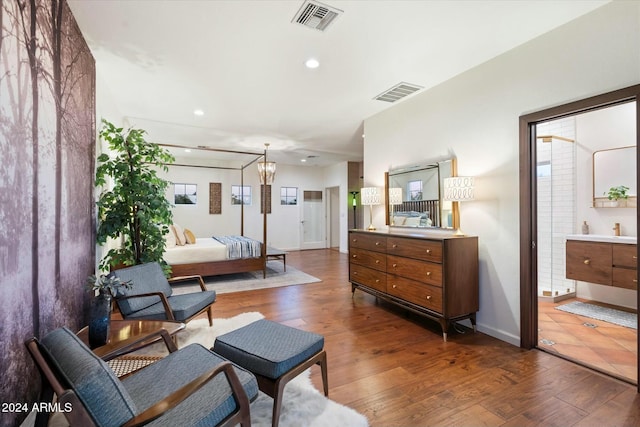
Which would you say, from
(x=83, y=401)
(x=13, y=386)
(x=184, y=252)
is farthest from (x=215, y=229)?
(x=83, y=401)

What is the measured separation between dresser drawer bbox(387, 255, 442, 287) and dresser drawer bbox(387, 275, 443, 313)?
56mm

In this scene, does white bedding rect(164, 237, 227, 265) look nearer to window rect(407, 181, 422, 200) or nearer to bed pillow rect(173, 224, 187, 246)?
bed pillow rect(173, 224, 187, 246)

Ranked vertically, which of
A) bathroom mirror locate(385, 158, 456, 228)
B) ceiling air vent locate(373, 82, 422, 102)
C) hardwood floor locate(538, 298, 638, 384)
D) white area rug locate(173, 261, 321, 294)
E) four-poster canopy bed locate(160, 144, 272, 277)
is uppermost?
ceiling air vent locate(373, 82, 422, 102)

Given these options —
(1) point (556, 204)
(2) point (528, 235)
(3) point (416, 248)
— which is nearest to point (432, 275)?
(3) point (416, 248)

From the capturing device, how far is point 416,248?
10.4 ft

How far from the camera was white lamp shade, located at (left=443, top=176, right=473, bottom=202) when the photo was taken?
309 centimetres

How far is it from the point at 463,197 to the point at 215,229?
6.92 metres

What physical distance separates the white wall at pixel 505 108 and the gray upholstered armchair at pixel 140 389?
2.58 meters

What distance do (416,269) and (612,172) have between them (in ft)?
9.55

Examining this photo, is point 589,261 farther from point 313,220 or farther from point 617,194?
point 313,220

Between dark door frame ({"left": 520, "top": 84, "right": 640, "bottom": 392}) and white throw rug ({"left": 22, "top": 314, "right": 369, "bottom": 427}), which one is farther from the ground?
dark door frame ({"left": 520, "top": 84, "right": 640, "bottom": 392})

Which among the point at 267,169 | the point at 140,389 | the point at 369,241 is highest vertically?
the point at 267,169

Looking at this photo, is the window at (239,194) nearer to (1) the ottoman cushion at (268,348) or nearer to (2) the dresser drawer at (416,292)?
(2) the dresser drawer at (416,292)

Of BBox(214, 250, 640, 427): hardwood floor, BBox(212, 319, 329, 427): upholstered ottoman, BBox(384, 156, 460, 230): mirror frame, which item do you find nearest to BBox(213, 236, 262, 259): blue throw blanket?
BBox(214, 250, 640, 427): hardwood floor
